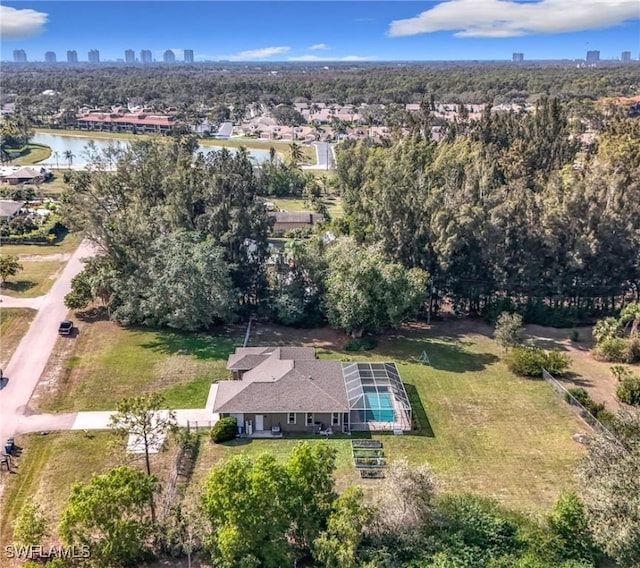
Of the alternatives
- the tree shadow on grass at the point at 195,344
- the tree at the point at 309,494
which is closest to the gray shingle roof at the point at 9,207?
the tree shadow on grass at the point at 195,344

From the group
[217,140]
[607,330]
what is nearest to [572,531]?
[607,330]

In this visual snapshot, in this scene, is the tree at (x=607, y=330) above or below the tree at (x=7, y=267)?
below

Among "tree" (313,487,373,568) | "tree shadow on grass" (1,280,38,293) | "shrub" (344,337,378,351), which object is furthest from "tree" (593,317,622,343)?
"tree shadow on grass" (1,280,38,293)

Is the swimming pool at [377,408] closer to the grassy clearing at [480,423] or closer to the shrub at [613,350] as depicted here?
the grassy clearing at [480,423]

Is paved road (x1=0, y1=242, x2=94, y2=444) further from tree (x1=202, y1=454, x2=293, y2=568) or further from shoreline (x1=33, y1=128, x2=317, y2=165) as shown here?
shoreline (x1=33, y1=128, x2=317, y2=165)

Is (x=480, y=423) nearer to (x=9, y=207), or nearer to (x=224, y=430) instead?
(x=224, y=430)

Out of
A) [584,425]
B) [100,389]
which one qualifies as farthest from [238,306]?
[584,425]
